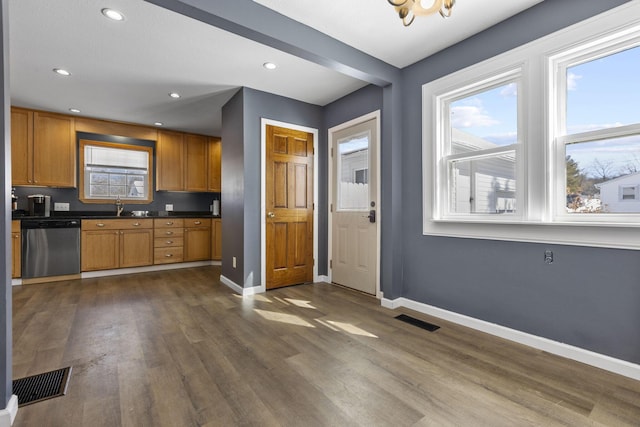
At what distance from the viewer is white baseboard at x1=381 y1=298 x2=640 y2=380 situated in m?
1.89

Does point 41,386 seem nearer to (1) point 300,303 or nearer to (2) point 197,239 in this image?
(1) point 300,303

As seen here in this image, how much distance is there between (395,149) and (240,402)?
2.64 meters

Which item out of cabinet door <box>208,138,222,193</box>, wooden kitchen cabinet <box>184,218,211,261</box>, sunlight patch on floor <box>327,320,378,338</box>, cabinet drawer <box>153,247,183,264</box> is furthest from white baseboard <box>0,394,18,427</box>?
cabinet door <box>208,138,222,193</box>

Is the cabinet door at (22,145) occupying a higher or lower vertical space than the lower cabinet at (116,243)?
higher

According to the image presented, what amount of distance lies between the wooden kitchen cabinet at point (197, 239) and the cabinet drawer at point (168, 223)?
0.32 ft

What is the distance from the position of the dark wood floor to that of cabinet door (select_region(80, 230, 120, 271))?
148 cm

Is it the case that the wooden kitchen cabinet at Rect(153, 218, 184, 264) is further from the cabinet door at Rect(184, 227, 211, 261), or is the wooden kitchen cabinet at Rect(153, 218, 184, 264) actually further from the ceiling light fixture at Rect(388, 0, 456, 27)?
the ceiling light fixture at Rect(388, 0, 456, 27)

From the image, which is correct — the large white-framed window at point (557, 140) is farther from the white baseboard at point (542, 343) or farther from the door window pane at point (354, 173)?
the door window pane at point (354, 173)

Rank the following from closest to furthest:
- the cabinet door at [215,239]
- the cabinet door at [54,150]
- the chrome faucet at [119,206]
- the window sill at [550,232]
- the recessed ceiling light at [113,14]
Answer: the window sill at [550,232] → the recessed ceiling light at [113,14] → the cabinet door at [54,150] → the chrome faucet at [119,206] → the cabinet door at [215,239]

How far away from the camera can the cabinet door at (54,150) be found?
14.6ft

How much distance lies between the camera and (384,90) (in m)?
3.25

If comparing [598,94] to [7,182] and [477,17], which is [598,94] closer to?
[477,17]

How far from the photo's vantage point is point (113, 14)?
2262mm

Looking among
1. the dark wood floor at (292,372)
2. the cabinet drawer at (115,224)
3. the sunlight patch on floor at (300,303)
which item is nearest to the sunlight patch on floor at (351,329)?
the dark wood floor at (292,372)
